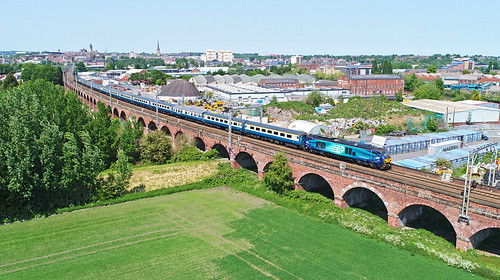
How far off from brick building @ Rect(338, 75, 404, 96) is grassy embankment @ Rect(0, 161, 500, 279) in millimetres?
104188

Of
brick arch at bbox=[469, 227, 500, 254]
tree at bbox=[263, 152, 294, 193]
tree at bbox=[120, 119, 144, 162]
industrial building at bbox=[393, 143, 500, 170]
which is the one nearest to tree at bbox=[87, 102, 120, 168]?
tree at bbox=[120, 119, 144, 162]

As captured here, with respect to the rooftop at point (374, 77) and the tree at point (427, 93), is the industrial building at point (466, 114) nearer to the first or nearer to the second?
the tree at point (427, 93)

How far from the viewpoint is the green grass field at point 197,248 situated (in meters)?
27.4

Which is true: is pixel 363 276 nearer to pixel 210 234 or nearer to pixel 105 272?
pixel 210 234

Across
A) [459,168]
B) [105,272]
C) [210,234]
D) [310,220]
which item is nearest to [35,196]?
[105,272]

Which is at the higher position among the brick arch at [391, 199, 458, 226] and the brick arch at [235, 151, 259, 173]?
the brick arch at [391, 199, 458, 226]

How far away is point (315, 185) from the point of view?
44.8 m

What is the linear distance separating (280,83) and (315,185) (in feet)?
358

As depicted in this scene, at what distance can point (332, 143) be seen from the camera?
1644 inches

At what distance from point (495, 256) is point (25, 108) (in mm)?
47147

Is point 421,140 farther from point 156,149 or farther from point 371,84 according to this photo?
point 371,84

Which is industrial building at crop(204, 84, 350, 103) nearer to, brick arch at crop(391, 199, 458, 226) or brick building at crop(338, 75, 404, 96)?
brick building at crop(338, 75, 404, 96)

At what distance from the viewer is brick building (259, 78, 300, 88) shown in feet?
485

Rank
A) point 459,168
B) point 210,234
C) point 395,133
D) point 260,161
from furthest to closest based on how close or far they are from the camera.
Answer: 1. point 395,133
2. point 459,168
3. point 260,161
4. point 210,234
